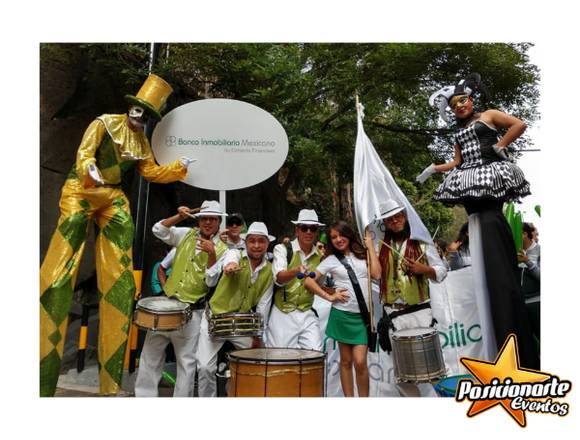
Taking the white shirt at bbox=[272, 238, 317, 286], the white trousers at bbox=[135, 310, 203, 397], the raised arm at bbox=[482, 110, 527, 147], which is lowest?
the white trousers at bbox=[135, 310, 203, 397]

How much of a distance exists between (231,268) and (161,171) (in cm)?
120

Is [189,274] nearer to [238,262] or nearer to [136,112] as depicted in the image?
[238,262]

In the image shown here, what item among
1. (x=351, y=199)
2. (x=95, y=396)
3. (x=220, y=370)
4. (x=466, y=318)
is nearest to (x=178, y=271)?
(x=220, y=370)

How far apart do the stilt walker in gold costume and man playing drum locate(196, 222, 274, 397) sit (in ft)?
2.48

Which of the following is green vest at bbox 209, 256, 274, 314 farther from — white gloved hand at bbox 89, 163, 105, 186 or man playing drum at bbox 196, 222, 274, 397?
white gloved hand at bbox 89, 163, 105, 186

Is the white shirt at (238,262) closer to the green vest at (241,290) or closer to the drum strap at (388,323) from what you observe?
the green vest at (241,290)

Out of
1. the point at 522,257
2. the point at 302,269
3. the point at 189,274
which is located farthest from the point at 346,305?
the point at 522,257

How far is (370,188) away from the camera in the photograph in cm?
587

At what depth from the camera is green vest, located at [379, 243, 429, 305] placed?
5316mm

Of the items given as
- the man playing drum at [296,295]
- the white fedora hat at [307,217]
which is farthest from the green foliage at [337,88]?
the man playing drum at [296,295]

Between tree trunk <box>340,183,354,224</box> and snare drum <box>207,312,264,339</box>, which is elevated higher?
tree trunk <box>340,183,354,224</box>

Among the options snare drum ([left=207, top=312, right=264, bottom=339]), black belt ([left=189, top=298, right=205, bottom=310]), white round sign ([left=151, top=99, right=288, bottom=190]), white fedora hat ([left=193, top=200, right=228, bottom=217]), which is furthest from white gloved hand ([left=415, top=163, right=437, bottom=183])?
black belt ([left=189, top=298, right=205, bottom=310])

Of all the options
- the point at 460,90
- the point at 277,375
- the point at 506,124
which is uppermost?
the point at 460,90

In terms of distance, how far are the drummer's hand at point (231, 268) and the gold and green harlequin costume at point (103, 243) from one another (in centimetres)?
96
